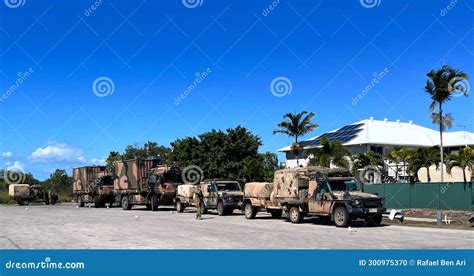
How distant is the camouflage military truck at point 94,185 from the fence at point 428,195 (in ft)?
64.0

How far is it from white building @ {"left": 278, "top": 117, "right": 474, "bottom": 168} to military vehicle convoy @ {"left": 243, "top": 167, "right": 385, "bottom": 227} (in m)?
26.5

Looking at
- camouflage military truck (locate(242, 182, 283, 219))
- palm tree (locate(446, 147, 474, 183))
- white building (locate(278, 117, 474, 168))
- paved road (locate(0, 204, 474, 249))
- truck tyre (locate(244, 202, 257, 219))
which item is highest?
white building (locate(278, 117, 474, 168))

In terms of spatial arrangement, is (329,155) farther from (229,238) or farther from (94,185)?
(229,238)

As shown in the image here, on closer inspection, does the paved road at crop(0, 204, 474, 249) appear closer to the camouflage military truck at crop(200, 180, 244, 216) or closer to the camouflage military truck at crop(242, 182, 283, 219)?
the camouflage military truck at crop(242, 182, 283, 219)

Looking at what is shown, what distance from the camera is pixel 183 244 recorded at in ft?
47.4

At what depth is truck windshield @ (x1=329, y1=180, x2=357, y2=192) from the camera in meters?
21.4

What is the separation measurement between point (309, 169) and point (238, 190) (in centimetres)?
793

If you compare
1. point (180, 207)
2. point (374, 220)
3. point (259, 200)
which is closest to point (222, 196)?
point (259, 200)

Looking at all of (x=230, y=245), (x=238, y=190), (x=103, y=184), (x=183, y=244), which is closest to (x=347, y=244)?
(x=230, y=245)

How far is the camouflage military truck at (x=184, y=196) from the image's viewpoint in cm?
3212

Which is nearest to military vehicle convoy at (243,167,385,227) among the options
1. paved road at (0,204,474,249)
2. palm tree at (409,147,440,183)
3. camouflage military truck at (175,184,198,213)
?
paved road at (0,204,474,249)

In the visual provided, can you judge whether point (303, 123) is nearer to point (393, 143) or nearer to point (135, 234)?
point (393, 143)

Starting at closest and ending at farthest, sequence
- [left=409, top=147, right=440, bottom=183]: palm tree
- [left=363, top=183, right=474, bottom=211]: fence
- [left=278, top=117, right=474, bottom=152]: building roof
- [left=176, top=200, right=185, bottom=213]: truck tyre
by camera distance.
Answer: [left=363, top=183, right=474, bottom=211]: fence < [left=176, top=200, right=185, bottom=213]: truck tyre < [left=409, top=147, right=440, bottom=183]: palm tree < [left=278, top=117, right=474, bottom=152]: building roof

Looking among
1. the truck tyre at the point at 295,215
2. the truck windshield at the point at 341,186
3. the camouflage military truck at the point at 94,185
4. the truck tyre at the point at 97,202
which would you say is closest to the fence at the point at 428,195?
A: the truck windshield at the point at 341,186
